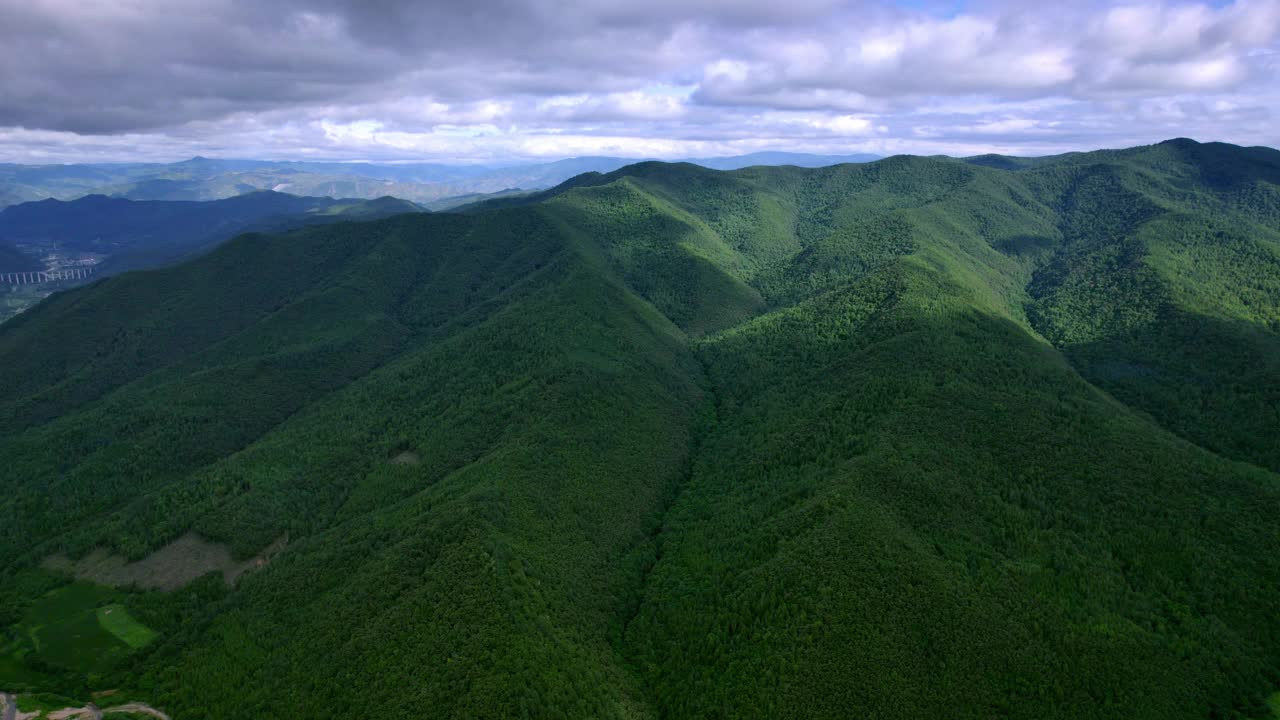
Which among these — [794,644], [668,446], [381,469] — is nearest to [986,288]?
[668,446]

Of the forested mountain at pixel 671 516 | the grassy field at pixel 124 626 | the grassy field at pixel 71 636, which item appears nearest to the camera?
the forested mountain at pixel 671 516

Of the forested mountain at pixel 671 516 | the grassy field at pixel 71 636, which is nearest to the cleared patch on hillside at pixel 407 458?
the forested mountain at pixel 671 516

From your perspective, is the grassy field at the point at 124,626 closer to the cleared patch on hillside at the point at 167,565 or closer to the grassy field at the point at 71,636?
the grassy field at the point at 71,636

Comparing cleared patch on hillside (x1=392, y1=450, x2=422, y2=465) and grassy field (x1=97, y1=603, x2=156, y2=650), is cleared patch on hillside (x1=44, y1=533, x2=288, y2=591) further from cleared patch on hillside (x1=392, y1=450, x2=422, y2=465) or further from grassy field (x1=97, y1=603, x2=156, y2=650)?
cleared patch on hillside (x1=392, y1=450, x2=422, y2=465)

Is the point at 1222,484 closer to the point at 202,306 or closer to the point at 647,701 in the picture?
the point at 647,701

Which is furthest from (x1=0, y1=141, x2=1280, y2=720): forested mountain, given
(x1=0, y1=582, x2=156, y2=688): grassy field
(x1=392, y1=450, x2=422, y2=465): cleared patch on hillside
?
(x1=392, y1=450, x2=422, y2=465): cleared patch on hillside

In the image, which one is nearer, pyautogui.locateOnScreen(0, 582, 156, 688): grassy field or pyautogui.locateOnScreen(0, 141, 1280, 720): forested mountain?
pyautogui.locateOnScreen(0, 141, 1280, 720): forested mountain

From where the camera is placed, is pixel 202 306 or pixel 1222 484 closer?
pixel 1222 484
